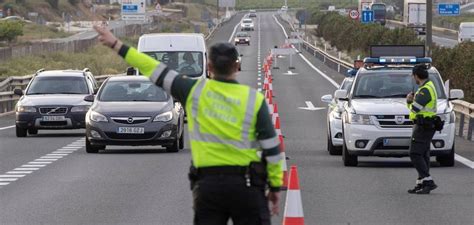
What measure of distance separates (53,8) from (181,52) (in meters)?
118

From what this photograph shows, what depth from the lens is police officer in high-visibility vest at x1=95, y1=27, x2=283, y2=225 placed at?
7459mm

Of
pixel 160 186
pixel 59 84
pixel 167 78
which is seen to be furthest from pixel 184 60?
pixel 167 78

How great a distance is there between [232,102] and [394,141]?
41.4 feet

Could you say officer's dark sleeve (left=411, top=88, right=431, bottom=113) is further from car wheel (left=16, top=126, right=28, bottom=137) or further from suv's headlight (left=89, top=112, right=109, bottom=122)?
car wheel (left=16, top=126, right=28, bottom=137)

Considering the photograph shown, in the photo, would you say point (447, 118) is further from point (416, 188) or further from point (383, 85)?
point (416, 188)

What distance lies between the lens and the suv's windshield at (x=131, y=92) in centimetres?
2466

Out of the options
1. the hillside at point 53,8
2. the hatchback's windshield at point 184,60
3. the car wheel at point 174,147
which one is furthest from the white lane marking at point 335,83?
the hillside at point 53,8

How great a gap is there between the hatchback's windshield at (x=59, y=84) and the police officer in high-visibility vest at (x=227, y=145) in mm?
22700

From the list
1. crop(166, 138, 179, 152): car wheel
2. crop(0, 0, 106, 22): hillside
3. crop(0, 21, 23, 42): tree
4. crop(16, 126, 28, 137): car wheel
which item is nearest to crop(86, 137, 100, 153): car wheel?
crop(166, 138, 179, 152): car wheel

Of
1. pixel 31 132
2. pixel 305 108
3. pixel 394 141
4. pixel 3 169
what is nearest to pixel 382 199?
pixel 394 141

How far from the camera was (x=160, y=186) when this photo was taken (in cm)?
1739

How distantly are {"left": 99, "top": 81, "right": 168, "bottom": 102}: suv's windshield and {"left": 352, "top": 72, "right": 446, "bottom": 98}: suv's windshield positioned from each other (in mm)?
4580

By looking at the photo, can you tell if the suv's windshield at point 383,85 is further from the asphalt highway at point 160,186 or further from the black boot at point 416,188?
the black boot at point 416,188

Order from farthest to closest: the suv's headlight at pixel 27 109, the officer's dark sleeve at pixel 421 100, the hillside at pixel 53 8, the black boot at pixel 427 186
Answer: the hillside at pixel 53 8 → the suv's headlight at pixel 27 109 → the officer's dark sleeve at pixel 421 100 → the black boot at pixel 427 186
